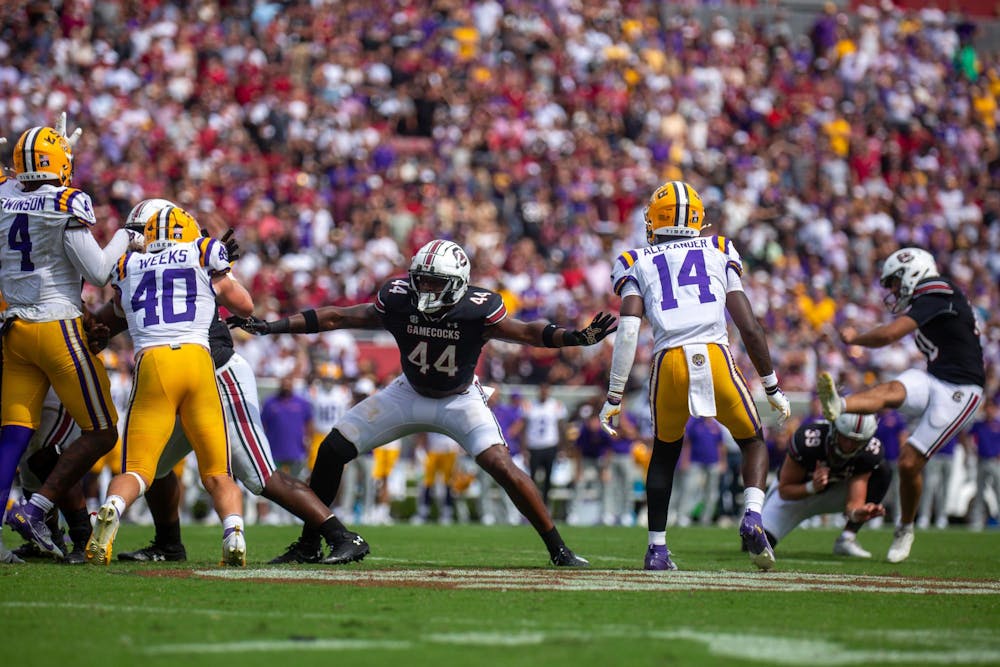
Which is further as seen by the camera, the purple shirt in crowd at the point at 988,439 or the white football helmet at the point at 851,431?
the purple shirt in crowd at the point at 988,439

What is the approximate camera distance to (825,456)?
397 inches

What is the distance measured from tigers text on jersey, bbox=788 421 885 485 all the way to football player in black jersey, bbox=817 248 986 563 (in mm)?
558

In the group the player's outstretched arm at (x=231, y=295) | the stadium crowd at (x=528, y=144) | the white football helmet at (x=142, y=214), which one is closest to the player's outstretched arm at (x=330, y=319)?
the player's outstretched arm at (x=231, y=295)

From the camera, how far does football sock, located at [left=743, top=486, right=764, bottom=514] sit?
7504 millimetres

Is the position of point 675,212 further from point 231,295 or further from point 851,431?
point 851,431

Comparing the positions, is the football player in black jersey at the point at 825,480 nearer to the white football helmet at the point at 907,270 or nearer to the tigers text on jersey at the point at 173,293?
the white football helmet at the point at 907,270

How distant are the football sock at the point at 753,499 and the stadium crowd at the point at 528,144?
33.4 ft

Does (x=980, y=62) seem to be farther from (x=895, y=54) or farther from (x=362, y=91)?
(x=362, y=91)

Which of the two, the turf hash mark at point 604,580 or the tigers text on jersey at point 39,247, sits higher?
the tigers text on jersey at point 39,247

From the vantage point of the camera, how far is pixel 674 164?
23.6 meters

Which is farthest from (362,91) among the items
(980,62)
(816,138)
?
(980,62)

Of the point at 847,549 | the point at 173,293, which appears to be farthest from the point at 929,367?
the point at 173,293

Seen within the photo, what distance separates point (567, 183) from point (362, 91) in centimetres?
356

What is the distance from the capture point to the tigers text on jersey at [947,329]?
9.41 metres
